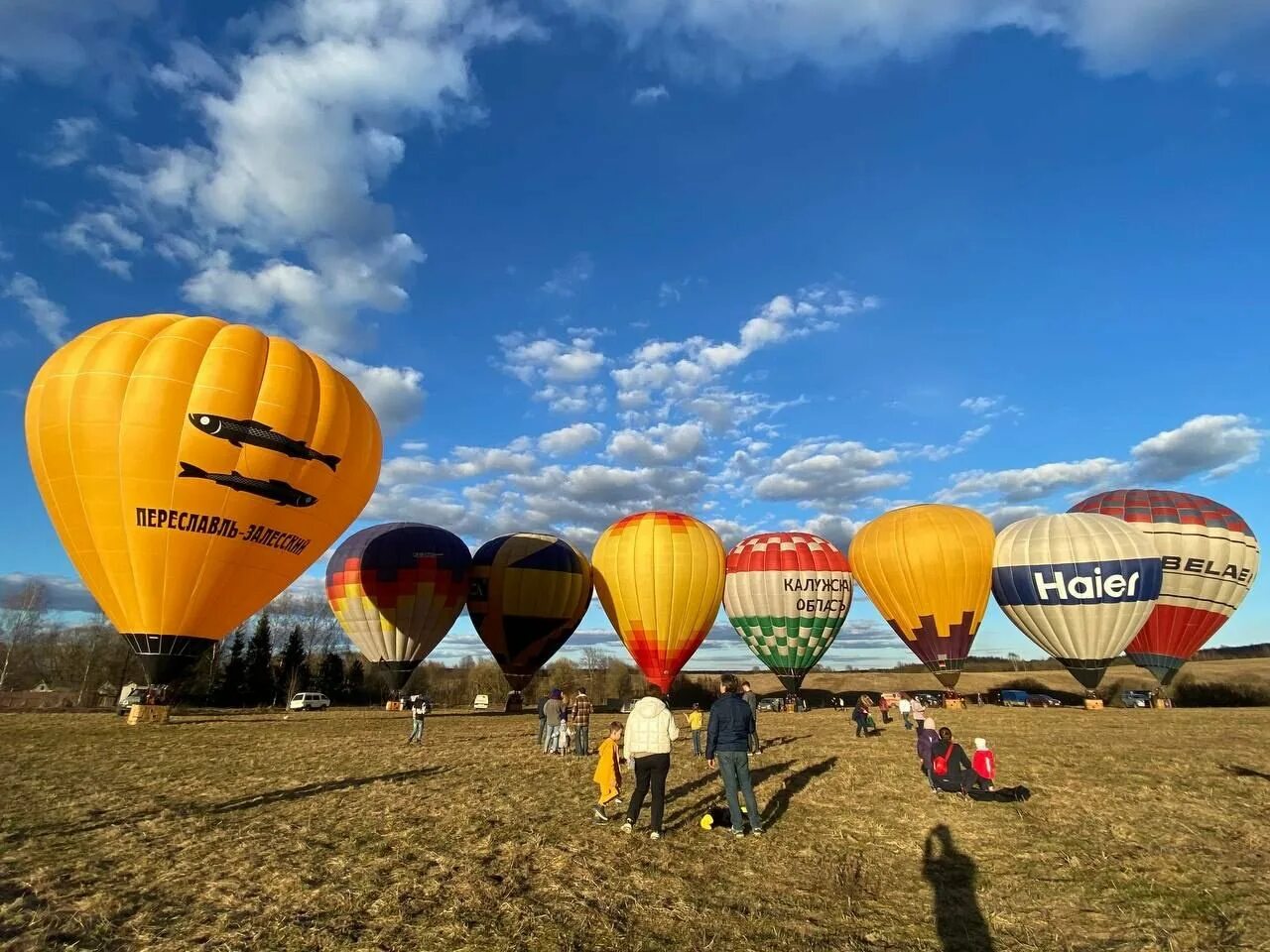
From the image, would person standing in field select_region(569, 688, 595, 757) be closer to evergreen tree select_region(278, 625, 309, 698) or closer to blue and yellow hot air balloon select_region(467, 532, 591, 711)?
blue and yellow hot air balloon select_region(467, 532, 591, 711)

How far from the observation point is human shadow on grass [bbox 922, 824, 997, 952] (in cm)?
554

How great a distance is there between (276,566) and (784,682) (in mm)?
25373

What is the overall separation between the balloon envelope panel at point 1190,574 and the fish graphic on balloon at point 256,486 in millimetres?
38272

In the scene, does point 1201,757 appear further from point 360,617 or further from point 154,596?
point 360,617

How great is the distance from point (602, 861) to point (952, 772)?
6624 millimetres

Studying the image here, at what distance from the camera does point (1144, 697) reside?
41.6 metres

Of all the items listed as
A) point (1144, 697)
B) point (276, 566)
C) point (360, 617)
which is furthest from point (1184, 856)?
point (1144, 697)

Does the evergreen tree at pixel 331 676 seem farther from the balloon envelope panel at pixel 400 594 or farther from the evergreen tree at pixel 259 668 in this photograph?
the balloon envelope panel at pixel 400 594

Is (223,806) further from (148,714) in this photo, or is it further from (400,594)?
(400,594)

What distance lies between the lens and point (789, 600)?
34125 millimetres

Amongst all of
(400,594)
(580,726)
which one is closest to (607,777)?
(580,726)

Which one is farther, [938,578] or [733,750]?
[938,578]

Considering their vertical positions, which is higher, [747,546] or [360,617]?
[747,546]

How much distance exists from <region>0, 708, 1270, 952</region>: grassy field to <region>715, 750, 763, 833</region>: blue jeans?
0.75 ft
